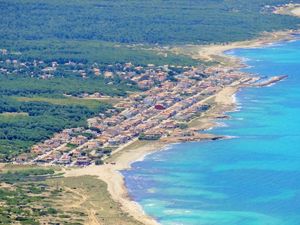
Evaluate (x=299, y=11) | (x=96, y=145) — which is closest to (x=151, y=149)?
(x=96, y=145)

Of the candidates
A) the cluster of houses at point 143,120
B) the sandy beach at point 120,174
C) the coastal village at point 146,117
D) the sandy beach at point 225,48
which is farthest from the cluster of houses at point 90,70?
the sandy beach at point 120,174

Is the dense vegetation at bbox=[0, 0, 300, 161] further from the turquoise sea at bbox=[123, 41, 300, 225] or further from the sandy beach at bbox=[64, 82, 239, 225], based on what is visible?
the turquoise sea at bbox=[123, 41, 300, 225]

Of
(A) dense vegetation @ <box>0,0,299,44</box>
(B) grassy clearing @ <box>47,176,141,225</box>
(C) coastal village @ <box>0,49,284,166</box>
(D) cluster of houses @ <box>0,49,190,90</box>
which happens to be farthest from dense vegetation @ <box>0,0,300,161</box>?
(B) grassy clearing @ <box>47,176,141,225</box>

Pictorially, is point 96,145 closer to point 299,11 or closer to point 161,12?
point 161,12

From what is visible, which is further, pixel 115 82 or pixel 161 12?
pixel 161 12

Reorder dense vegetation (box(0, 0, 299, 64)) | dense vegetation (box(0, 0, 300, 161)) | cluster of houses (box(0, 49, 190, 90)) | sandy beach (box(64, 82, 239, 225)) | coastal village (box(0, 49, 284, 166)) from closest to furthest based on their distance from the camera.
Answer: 1. sandy beach (box(64, 82, 239, 225))
2. coastal village (box(0, 49, 284, 166))
3. dense vegetation (box(0, 0, 300, 161))
4. cluster of houses (box(0, 49, 190, 90))
5. dense vegetation (box(0, 0, 299, 64))
